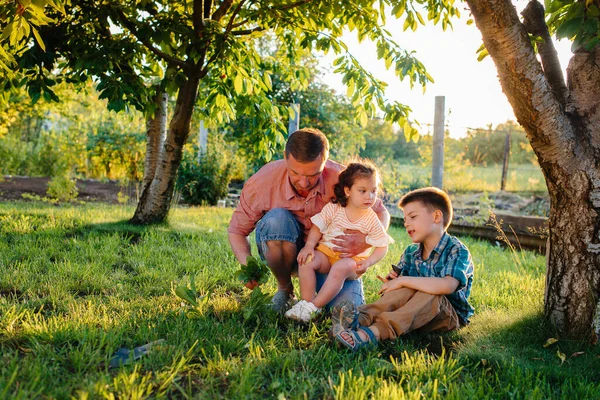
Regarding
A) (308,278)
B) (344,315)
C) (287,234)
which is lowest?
(344,315)

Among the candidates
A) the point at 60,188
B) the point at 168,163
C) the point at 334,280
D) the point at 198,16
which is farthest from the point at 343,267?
the point at 60,188

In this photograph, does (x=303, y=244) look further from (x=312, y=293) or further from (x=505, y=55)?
(x=505, y=55)

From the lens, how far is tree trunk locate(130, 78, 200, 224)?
5.22m

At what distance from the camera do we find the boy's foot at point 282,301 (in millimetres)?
2940

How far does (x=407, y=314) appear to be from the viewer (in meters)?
2.59

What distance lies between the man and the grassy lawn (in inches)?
12.6

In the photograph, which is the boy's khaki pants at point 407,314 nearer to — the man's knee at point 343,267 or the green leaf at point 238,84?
the man's knee at point 343,267

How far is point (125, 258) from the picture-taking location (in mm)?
4051

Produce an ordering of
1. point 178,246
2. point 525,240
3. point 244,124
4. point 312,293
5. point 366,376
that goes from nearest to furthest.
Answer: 1. point 366,376
2. point 312,293
3. point 178,246
4. point 525,240
5. point 244,124

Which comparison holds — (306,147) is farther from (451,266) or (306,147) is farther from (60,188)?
(60,188)

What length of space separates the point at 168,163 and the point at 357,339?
3.57 metres

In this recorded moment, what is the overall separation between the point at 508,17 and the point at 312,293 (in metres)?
1.83

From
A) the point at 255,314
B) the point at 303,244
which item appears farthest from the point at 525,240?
the point at 255,314

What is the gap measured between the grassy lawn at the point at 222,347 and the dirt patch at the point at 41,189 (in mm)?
4667
